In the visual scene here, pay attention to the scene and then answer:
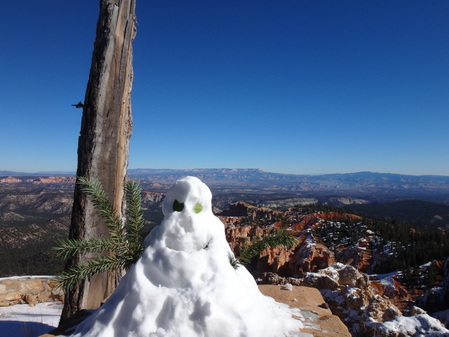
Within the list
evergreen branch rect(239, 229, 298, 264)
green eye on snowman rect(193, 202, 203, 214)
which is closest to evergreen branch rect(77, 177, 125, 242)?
green eye on snowman rect(193, 202, 203, 214)

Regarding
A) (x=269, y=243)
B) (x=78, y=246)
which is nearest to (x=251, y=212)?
(x=269, y=243)

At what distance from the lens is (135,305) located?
167 centimetres

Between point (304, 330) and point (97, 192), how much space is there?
6.20 feet

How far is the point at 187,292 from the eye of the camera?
5.49 feet

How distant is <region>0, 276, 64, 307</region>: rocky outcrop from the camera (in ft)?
20.7

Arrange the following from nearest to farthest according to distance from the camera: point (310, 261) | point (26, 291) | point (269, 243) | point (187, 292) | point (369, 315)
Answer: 1. point (187, 292)
2. point (269, 243)
3. point (369, 315)
4. point (26, 291)
5. point (310, 261)

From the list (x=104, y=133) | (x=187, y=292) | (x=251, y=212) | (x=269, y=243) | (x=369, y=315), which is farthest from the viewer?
(x=251, y=212)

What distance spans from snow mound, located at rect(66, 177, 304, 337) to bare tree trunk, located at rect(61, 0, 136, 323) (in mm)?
1480

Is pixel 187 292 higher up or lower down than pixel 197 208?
lower down

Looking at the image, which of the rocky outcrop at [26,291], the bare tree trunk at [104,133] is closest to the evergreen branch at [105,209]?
the bare tree trunk at [104,133]

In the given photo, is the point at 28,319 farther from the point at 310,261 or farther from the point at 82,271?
the point at 310,261

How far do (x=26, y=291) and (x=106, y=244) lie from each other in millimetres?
6378

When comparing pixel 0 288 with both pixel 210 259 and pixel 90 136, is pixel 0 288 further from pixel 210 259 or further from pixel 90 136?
pixel 210 259

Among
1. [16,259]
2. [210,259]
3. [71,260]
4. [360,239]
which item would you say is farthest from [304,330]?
[16,259]
